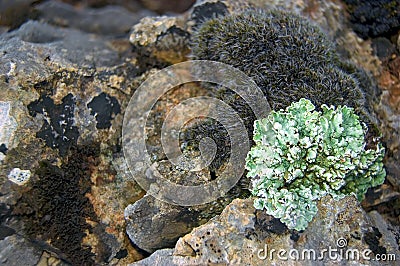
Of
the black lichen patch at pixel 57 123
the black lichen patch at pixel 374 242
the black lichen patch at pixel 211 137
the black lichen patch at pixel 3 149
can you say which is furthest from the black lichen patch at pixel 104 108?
the black lichen patch at pixel 374 242

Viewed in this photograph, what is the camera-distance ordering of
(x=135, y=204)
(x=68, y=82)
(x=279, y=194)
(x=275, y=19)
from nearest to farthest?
(x=279, y=194), (x=135, y=204), (x=68, y=82), (x=275, y=19)

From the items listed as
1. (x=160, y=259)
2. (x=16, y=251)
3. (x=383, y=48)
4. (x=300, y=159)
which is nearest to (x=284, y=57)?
(x=300, y=159)

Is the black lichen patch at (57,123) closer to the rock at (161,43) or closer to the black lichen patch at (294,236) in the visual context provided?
the rock at (161,43)

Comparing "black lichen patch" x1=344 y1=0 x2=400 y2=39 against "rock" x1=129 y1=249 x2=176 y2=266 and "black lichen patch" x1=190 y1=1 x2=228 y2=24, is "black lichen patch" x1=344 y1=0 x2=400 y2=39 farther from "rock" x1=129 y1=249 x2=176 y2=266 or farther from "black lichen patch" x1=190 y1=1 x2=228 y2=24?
"rock" x1=129 y1=249 x2=176 y2=266

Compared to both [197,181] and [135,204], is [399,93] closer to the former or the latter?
[197,181]

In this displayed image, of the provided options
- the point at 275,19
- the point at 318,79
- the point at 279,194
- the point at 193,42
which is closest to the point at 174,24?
the point at 193,42

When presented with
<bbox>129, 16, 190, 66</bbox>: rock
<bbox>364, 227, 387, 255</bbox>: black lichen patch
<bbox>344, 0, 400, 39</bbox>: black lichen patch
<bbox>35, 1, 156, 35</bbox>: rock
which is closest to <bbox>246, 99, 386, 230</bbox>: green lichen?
<bbox>364, 227, 387, 255</bbox>: black lichen patch
